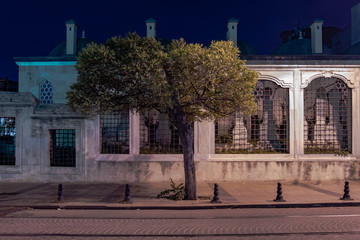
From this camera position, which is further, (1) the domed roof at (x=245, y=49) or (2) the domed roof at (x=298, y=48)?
(2) the domed roof at (x=298, y=48)

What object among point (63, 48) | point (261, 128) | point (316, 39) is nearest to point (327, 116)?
point (261, 128)

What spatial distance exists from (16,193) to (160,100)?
A: 7.89m

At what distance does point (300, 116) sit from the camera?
17.1 m

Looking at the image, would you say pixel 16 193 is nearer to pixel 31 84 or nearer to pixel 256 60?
pixel 256 60

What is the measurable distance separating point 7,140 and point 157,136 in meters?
8.31

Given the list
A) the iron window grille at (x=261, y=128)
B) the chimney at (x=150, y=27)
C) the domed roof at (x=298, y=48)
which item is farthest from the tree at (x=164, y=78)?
the domed roof at (x=298, y=48)

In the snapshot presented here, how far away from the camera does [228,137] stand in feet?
57.1

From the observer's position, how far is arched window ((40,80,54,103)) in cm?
2937

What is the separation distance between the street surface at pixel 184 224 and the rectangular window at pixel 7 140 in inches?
307

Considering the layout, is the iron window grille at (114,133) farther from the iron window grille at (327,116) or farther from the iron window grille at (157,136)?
the iron window grille at (327,116)

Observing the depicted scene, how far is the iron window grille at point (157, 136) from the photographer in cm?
1709

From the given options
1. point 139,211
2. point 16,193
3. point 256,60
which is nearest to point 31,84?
point 16,193

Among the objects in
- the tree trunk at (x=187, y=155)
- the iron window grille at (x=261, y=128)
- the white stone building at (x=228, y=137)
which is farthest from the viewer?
the iron window grille at (x=261, y=128)

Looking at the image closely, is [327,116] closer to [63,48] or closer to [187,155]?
[187,155]
